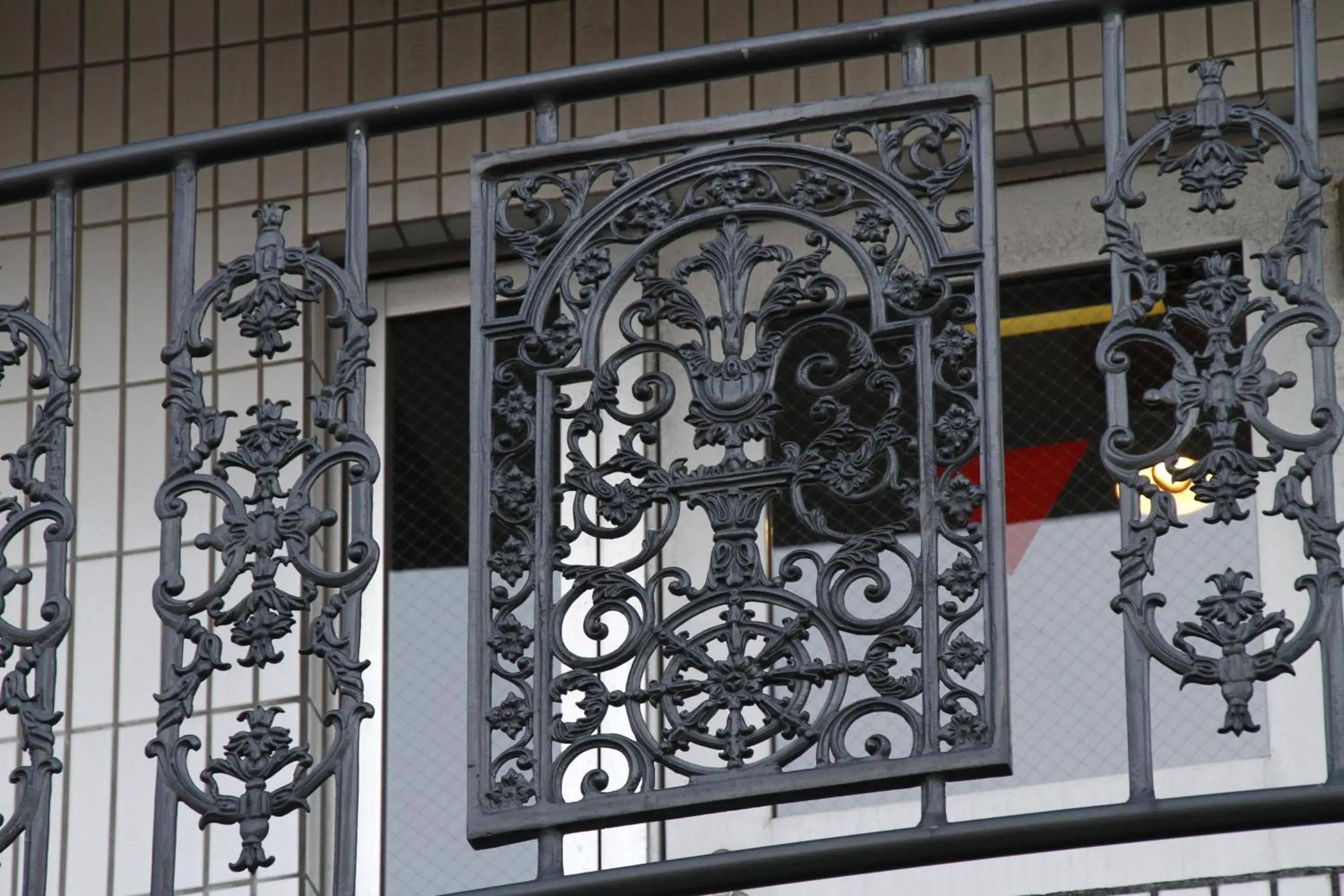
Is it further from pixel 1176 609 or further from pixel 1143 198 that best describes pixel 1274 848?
pixel 1143 198

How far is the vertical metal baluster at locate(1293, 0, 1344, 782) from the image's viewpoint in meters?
4.66

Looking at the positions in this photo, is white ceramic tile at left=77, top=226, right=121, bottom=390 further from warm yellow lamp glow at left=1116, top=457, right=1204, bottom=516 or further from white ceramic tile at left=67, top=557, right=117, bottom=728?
warm yellow lamp glow at left=1116, top=457, right=1204, bottom=516

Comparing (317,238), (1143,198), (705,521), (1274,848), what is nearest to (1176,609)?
(1274,848)

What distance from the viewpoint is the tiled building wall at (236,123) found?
7.04 m

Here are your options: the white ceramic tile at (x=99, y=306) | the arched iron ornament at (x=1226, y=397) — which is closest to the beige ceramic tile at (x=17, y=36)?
the white ceramic tile at (x=99, y=306)

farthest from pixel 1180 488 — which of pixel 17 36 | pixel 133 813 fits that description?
pixel 17 36

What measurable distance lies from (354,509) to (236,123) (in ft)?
8.76

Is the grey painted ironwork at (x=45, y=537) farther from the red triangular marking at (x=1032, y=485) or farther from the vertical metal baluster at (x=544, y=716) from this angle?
the red triangular marking at (x=1032, y=485)

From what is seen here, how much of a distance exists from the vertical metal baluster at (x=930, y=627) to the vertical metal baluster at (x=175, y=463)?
1.37 m

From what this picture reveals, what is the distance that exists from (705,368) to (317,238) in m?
2.56

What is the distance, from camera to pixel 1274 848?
639 cm

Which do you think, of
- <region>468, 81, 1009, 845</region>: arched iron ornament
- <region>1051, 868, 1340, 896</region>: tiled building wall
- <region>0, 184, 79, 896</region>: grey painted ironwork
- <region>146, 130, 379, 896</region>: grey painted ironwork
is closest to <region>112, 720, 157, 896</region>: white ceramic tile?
<region>0, 184, 79, 896</region>: grey painted ironwork

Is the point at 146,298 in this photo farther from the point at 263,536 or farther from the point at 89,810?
the point at 263,536

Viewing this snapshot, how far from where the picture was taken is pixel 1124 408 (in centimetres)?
485
